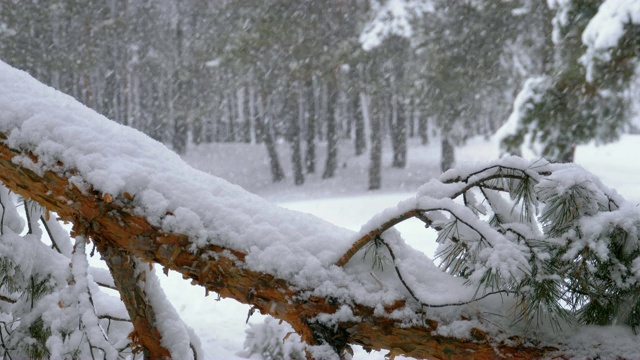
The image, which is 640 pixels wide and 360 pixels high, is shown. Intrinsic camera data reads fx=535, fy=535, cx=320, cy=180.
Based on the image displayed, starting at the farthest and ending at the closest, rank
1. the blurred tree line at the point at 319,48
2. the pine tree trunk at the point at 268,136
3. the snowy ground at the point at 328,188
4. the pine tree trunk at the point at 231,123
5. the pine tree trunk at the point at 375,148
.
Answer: the pine tree trunk at the point at 231,123 < the pine tree trunk at the point at 268,136 < the pine tree trunk at the point at 375,148 < the blurred tree line at the point at 319,48 < the snowy ground at the point at 328,188

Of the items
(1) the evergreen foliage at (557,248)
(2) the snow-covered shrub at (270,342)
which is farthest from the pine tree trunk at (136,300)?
(2) the snow-covered shrub at (270,342)

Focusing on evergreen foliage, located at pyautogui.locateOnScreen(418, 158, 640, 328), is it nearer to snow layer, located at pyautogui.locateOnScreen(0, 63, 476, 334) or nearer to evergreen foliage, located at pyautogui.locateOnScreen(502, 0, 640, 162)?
snow layer, located at pyautogui.locateOnScreen(0, 63, 476, 334)

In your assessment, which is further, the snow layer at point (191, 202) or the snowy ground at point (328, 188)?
the snowy ground at point (328, 188)

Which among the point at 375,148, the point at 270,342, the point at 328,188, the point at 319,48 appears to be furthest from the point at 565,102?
the point at 328,188

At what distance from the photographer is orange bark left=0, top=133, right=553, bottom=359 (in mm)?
1407

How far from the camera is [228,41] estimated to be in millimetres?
16781

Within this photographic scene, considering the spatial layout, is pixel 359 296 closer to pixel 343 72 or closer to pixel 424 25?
pixel 424 25

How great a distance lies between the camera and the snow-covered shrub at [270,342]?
5078 millimetres

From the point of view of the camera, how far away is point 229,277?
1542 mm

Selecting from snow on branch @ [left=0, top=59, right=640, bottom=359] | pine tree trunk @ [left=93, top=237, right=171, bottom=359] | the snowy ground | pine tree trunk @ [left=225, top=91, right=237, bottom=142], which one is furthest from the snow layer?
pine tree trunk @ [left=225, top=91, right=237, bottom=142]

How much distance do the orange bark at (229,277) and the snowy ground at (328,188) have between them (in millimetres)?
4147

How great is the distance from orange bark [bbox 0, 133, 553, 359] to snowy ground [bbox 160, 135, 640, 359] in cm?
415

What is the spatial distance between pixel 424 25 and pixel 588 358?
14935 mm

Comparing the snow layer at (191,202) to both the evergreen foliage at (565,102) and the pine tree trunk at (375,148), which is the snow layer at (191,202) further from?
the pine tree trunk at (375,148)
